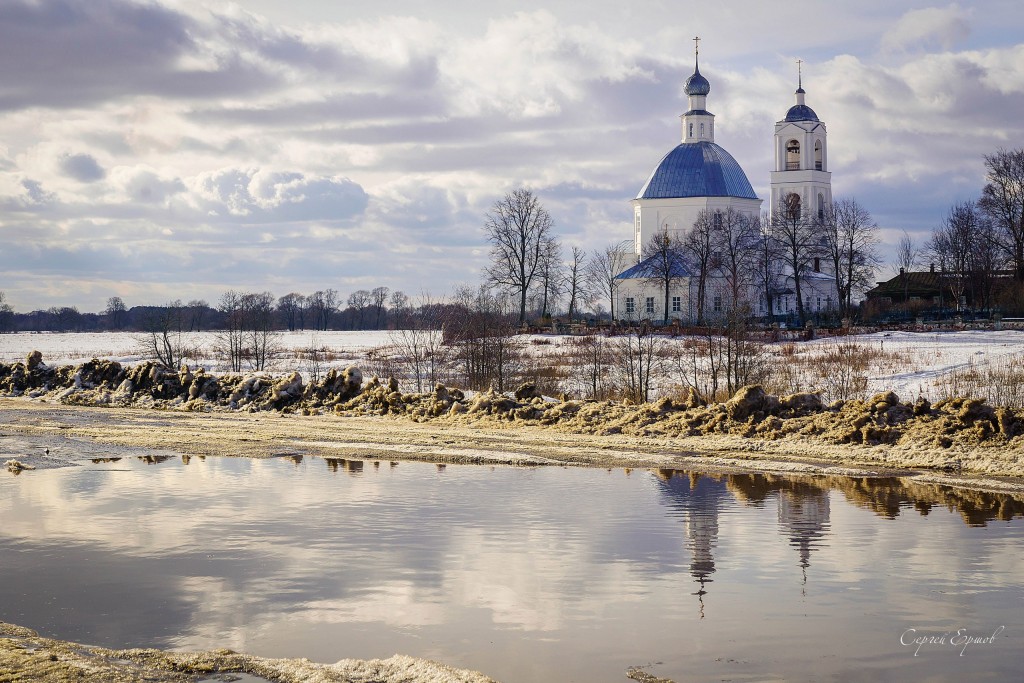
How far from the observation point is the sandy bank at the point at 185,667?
255 inches

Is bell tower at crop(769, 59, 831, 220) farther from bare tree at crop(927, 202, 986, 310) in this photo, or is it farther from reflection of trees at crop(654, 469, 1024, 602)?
reflection of trees at crop(654, 469, 1024, 602)

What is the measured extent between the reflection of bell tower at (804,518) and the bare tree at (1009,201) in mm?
61153

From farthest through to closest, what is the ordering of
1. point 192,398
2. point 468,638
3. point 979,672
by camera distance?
point 192,398 → point 468,638 → point 979,672

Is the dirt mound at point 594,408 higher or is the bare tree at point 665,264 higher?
the bare tree at point 665,264

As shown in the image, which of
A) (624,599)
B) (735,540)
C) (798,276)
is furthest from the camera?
(798,276)

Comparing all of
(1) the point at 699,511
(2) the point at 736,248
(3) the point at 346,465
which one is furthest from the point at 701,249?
(1) the point at 699,511

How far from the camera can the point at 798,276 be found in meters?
69.9

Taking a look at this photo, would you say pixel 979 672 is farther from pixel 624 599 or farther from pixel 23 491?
pixel 23 491

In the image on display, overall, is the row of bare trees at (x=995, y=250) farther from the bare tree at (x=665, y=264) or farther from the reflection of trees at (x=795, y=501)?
the reflection of trees at (x=795, y=501)

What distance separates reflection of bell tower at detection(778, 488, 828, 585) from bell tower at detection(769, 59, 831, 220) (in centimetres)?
6991

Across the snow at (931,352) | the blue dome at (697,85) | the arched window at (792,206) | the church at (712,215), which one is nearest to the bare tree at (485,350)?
the snow at (931,352)

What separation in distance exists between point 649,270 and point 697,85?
15.6 meters

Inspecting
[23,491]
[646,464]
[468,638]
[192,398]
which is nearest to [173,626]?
[468,638]

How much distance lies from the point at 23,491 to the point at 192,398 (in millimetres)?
15675
